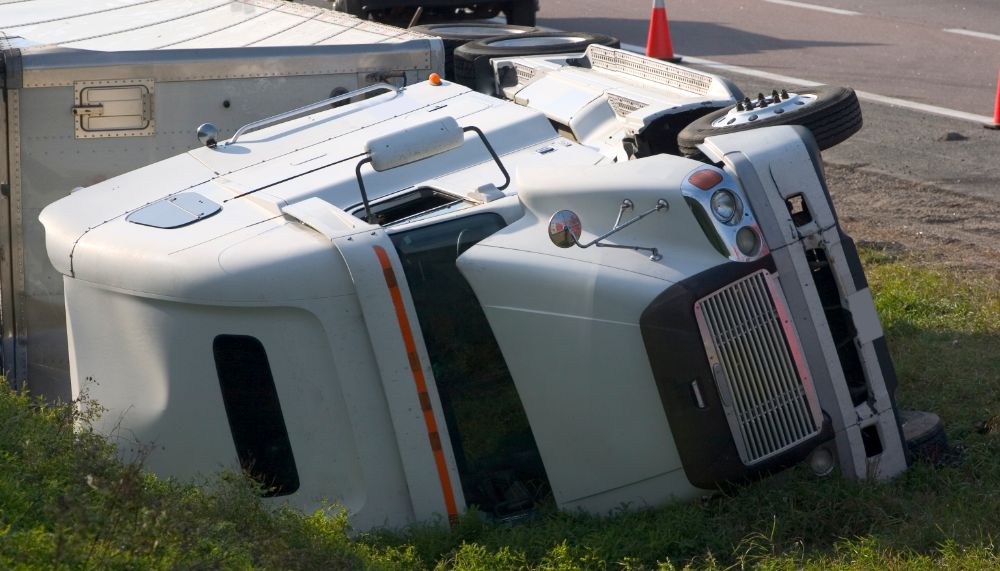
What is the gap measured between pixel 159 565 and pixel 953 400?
3.69 metres

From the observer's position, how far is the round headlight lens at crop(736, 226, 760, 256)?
14.0 feet

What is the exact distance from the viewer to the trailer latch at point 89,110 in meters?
6.02

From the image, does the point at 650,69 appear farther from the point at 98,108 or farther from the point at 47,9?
the point at 47,9

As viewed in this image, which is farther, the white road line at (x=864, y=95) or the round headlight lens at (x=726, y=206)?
the white road line at (x=864, y=95)

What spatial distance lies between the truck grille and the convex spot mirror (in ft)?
1.60

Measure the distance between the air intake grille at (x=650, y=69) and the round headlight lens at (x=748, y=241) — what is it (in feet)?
5.61

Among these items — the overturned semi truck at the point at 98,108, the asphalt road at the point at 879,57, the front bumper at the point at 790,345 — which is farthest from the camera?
the asphalt road at the point at 879,57

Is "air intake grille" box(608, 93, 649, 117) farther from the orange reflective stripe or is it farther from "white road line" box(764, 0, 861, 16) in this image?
"white road line" box(764, 0, 861, 16)

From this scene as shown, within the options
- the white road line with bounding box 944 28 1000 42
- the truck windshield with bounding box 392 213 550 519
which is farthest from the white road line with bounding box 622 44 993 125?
the truck windshield with bounding box 392 213 550 519

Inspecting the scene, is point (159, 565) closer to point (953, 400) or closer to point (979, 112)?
point (953, 400)

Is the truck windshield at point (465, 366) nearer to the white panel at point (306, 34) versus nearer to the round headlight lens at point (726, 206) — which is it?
the round headlight lens at point (726, 206)

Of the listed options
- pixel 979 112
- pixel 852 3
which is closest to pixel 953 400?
pixel 979 112

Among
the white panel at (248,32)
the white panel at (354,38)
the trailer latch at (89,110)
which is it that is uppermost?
the white panel at (354,38)

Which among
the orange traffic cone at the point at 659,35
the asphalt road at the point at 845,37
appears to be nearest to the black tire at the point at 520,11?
the orange traffic cone at the point at 659,35
